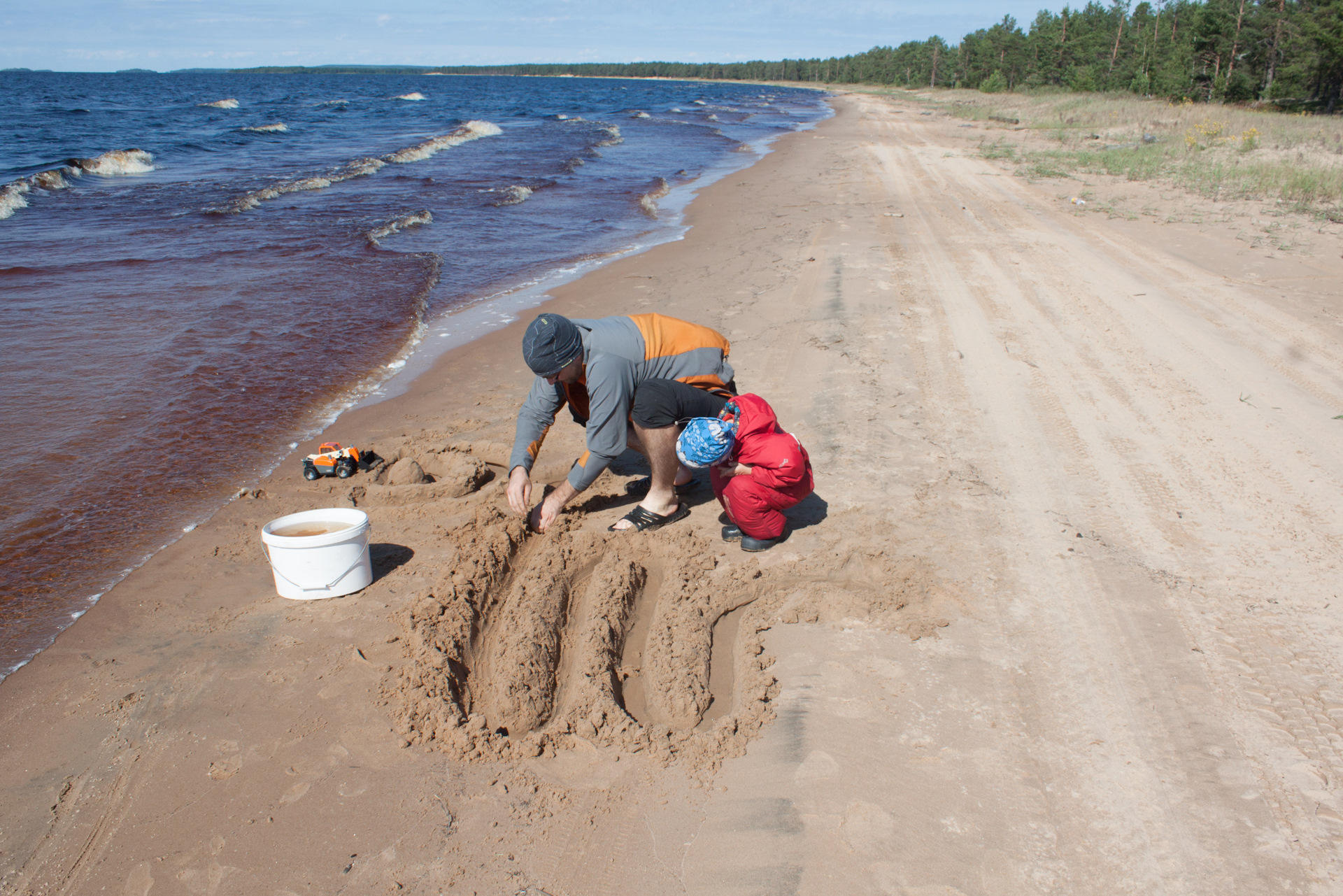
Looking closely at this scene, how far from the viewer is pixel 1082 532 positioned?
13.0ft

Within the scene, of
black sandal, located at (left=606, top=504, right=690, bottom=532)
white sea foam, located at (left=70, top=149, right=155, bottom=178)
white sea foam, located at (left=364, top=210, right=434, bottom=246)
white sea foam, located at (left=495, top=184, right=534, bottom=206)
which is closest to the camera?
black sandal, located at (left=606, top=504, right=690, bottom=532)

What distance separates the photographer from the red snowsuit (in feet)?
12.5

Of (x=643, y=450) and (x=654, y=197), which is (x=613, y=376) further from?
(x=654, y=197)

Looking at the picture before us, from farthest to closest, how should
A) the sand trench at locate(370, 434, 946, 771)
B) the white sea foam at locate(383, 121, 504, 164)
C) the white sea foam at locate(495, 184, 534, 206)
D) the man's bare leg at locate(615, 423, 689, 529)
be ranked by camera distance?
the white sea foam at locate(383, 121, 504, 164) < the white sea foam at locate(495, 184, 534, 206) < the man's bare leg at locate(615, 423, 689, 529) < the sand trench at locate(370, 434, 946, 771)

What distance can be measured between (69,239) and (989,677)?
14733mm

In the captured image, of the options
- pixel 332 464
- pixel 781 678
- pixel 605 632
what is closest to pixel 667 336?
pixel 605 632

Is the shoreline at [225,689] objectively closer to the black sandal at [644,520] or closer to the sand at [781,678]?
the sand at [781,678]

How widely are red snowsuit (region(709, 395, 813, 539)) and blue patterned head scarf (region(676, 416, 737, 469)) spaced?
0.34 ft

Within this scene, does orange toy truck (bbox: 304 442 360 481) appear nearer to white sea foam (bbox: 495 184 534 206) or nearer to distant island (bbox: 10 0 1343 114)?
white sea foam (bbox: 495 184 534 206)

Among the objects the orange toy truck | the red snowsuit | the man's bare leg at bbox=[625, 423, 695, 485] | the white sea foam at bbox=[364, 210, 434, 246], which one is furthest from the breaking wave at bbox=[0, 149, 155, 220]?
the red snowsuit

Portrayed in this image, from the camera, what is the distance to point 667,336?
13.6ft

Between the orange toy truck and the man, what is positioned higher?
the man

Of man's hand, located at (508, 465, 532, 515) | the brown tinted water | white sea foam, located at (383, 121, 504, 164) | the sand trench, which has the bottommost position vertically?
the sand trench

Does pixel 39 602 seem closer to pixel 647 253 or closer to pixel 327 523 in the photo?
pixel 327 523
